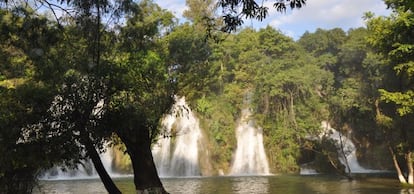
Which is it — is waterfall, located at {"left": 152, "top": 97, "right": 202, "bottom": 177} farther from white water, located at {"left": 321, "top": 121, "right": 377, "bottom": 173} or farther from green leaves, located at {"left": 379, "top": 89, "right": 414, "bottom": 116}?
green leaves, located at {"left": 379, "top": 89, "right": 414, "bottom": 116}

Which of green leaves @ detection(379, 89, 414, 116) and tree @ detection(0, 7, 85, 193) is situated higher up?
green leaves @ detection(379, 89, 414, 116)

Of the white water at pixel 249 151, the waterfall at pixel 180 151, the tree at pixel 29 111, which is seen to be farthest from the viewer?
the white water at pixel 249 151

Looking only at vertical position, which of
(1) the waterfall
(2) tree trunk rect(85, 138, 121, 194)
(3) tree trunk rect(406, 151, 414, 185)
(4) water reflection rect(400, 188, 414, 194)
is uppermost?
(1) the waterfall

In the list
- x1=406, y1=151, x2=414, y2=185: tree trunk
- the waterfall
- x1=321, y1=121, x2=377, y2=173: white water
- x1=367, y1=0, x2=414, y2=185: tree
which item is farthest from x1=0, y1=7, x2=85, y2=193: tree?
x1=321, y1=121, x2=377, y2=173: white water

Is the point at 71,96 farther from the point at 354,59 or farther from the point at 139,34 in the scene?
the point at 354,59

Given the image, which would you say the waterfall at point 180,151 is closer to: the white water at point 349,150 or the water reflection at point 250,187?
the water reflection at point 250,187

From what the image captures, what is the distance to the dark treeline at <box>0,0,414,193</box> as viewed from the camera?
34.8 feet

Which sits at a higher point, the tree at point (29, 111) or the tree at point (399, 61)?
the tree at point (399, 61)

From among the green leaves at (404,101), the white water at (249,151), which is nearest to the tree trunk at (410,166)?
the green leaves at (404,101)

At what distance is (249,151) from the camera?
4375 centimetres

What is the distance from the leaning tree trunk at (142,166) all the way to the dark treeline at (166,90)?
3 cm

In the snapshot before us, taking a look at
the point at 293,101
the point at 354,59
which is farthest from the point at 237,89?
the point at 354,59

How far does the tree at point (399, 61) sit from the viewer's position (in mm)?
22000

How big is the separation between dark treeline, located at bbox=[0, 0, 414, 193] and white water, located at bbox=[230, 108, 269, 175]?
778mm
